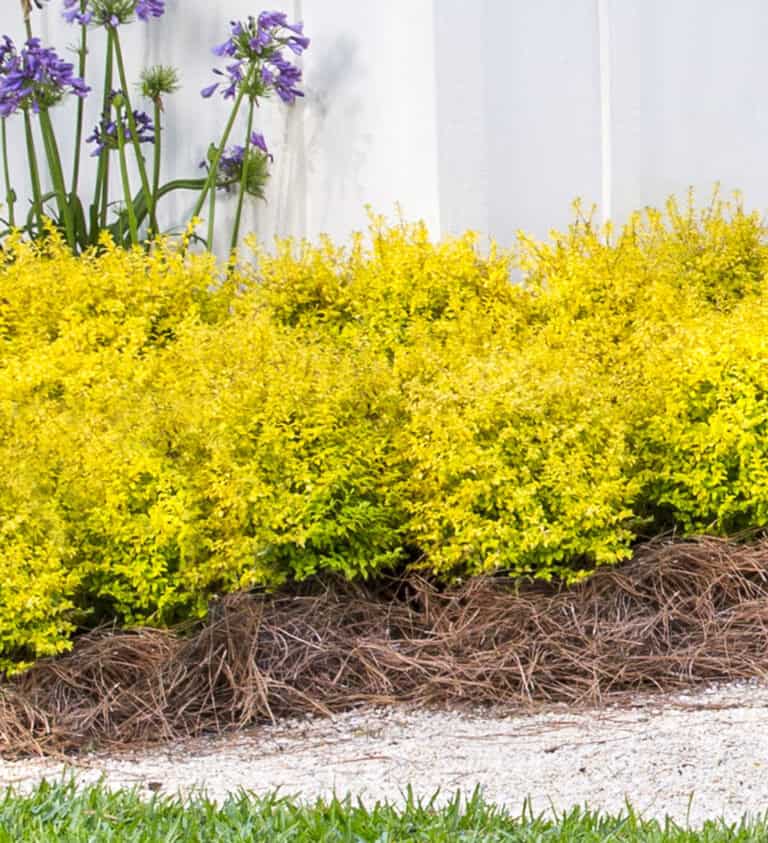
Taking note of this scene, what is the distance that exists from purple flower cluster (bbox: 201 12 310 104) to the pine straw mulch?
2.63 metres

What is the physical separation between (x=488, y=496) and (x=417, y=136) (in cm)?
206

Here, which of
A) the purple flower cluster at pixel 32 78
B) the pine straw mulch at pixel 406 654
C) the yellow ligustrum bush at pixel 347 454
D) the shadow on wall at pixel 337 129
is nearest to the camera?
the pine straw mulch at pixel 406 654

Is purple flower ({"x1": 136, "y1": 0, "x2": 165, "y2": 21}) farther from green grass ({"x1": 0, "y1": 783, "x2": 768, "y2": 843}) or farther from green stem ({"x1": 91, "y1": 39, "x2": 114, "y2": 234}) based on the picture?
green grass ({"x1": 0, "y1": 783, "x2": 768, "y2": 843})

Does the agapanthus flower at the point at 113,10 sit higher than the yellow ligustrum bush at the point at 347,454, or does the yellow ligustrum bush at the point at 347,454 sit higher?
the agapanthus flower at the point at 113,10

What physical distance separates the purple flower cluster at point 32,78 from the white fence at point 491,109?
880 millimetres

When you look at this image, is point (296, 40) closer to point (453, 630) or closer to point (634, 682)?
point (453, 630)

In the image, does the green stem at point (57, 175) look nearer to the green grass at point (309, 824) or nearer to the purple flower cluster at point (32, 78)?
the purple flower cluster at point (32, 78)

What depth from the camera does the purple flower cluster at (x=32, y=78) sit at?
543 cm

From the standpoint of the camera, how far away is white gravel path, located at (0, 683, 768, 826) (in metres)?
2.67

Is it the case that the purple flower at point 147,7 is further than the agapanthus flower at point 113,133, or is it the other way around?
the agapanthus flower at point 113,133

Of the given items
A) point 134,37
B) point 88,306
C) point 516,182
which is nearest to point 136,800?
point 88,306

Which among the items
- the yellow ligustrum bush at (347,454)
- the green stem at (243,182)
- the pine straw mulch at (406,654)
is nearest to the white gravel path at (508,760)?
the pine straw mulch at (406,654)

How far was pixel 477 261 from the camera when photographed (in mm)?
5129

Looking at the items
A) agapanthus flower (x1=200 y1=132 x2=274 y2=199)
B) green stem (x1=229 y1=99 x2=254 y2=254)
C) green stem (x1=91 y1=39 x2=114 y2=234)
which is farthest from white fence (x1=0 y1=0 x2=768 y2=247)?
green stem (x1=91 y1=39 x2=114 y2=234)
